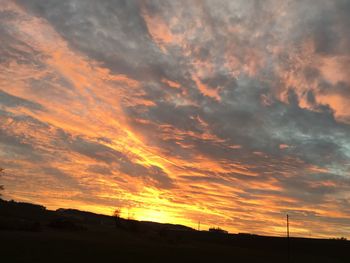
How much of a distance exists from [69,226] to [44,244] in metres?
29.4

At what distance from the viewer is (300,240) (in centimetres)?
10075

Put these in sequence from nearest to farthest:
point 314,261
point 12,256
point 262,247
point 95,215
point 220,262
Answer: point 12,256 → point 220,262 → point 314,261 → point 262,247 → point 95,215

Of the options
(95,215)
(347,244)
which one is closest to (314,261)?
(347,244)

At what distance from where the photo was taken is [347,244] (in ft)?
303

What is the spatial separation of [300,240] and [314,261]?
33702 mm

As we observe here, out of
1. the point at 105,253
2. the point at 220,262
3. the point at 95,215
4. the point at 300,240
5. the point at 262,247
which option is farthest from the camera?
the point at 95,215

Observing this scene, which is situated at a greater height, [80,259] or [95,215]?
[95,215]

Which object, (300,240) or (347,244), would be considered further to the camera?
(300,240)

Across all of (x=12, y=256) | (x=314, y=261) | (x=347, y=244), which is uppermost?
(x=347, y=244)

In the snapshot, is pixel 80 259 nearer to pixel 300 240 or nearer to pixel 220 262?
pixel 220 262

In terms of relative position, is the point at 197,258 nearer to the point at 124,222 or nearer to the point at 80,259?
the point at 80,259

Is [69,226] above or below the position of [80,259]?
above

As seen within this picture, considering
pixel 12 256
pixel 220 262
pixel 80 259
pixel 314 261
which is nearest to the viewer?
pixel 12 256

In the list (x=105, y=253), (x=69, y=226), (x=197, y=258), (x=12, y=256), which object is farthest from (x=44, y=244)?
(x=69, y=226)
